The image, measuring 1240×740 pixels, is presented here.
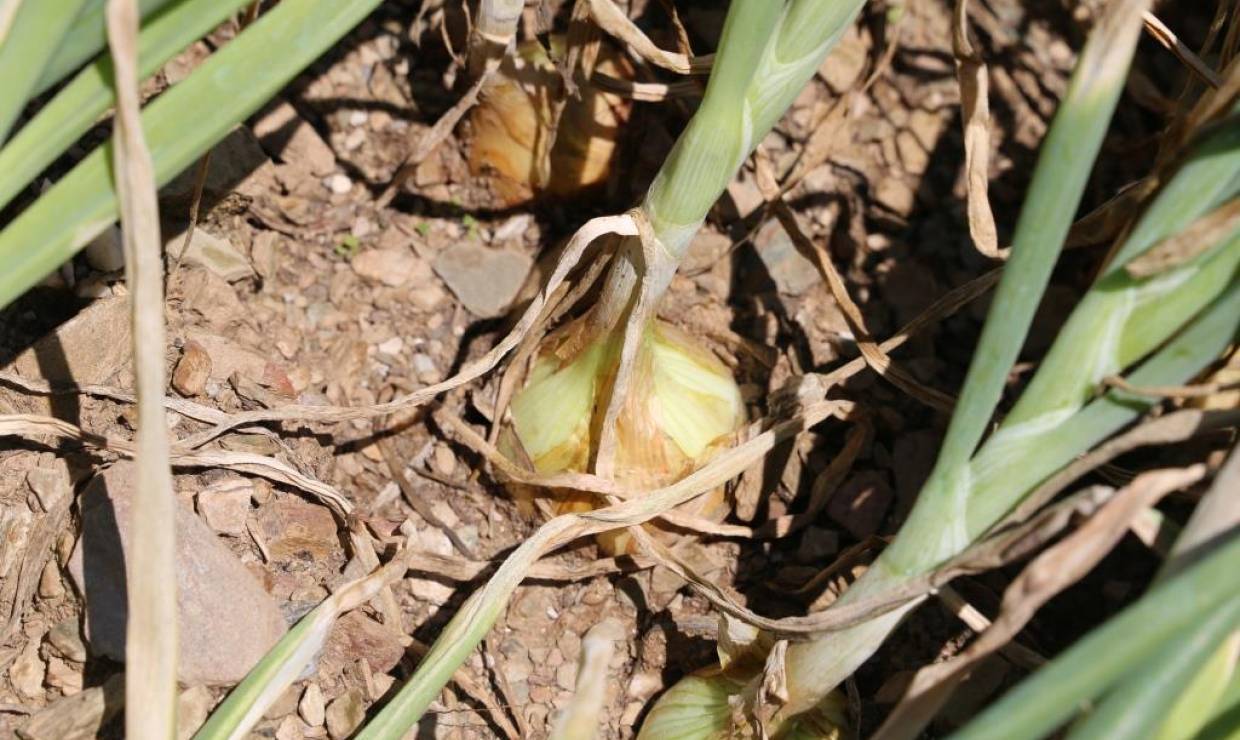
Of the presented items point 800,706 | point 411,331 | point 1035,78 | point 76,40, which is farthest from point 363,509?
point 1035,78

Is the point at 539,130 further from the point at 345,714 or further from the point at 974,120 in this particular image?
the point at 345,714

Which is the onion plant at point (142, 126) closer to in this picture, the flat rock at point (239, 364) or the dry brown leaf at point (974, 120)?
the flat rock at point (239, 364)

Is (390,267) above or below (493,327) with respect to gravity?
above

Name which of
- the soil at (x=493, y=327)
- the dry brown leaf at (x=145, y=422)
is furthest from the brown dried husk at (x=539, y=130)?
the dry brown leaf at (x=145, y=422)

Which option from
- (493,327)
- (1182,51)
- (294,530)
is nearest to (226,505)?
(294,530)

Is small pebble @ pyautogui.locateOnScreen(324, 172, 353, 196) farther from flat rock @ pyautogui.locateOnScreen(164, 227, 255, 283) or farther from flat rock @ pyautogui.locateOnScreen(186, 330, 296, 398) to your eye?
flat rock @ pyautogui.locateOnScreen(186, 330, 296, 398)

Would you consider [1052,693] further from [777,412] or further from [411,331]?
[411,331]
